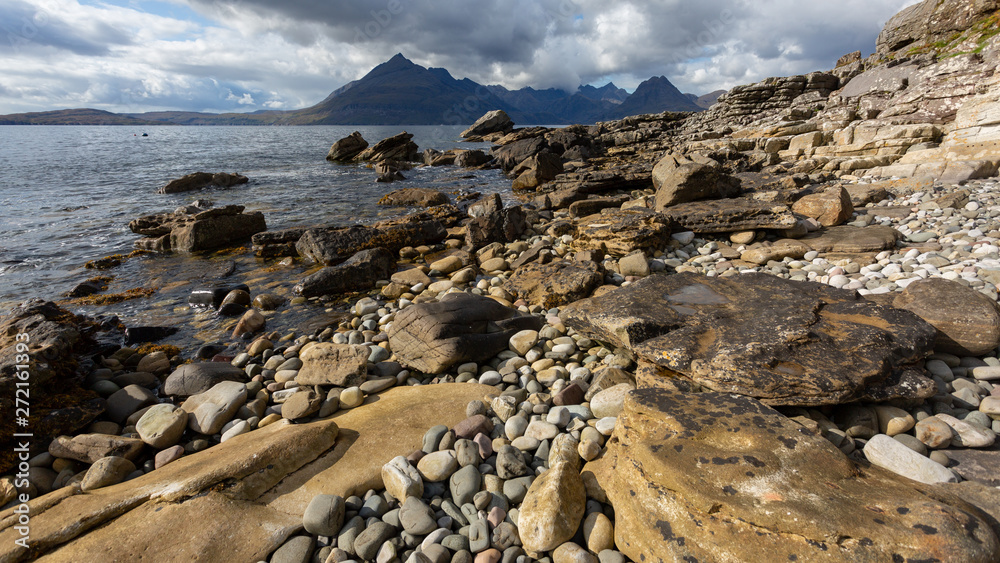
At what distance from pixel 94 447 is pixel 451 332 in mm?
3658

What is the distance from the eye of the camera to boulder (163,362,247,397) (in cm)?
507

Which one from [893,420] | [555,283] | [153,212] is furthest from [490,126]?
[893,420]

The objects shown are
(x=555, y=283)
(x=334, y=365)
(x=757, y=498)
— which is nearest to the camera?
(x=757, y=498)

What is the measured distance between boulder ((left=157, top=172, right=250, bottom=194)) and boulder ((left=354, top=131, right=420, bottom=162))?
15.5 metres

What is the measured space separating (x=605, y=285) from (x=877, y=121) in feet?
51.3

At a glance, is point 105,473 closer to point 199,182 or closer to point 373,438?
point 373,438

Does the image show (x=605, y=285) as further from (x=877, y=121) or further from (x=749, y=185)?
(x=877, y=121)

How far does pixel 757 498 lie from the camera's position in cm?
216

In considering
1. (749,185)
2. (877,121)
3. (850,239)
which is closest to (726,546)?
(850,239)

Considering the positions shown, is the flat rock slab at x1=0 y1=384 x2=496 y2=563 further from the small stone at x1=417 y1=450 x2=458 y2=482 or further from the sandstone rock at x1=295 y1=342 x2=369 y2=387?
the sandstone rock at x1=295 y1=342 x2=369 y2=387

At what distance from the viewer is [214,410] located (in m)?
4.41

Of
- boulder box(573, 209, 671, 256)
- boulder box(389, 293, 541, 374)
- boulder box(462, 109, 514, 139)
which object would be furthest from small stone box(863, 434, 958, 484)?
boulder box(462, 109, 514, 139)

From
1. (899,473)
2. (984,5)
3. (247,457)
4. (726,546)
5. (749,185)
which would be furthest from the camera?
(984,5)

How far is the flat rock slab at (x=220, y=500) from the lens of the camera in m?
2.62
